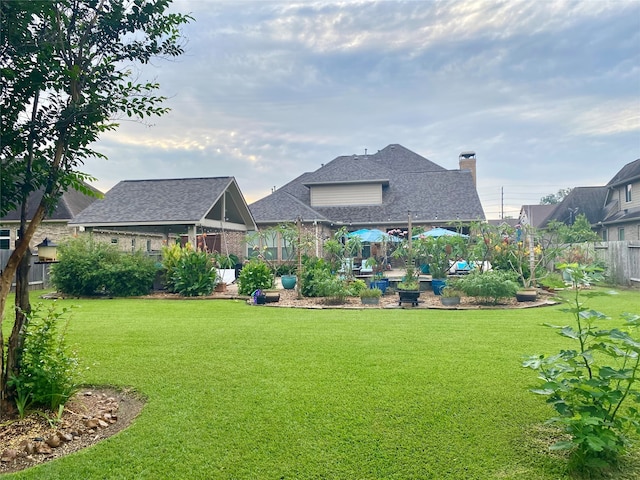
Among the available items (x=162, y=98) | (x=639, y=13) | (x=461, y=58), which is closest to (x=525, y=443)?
(x=162, y=98)

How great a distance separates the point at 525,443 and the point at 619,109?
1491 cm

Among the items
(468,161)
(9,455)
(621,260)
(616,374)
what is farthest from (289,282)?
(468,161)

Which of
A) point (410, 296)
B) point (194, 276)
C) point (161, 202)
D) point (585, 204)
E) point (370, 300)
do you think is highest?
point (585, 204)

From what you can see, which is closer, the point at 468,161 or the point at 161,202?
the point at 161,202

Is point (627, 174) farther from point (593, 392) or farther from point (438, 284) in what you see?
point (593, 392)

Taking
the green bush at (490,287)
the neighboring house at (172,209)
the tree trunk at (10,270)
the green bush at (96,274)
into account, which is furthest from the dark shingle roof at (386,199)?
the tree trunk at (10,270)

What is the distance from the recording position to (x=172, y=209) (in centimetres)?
1593

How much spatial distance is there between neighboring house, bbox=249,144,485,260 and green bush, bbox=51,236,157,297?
9.00 meters

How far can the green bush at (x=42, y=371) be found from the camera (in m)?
3.52

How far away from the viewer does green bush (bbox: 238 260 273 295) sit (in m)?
12.1

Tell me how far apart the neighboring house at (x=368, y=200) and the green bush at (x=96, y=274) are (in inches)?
354

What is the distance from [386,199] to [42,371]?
2122 cm

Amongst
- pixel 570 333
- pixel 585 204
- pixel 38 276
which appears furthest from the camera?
pixel 585 204

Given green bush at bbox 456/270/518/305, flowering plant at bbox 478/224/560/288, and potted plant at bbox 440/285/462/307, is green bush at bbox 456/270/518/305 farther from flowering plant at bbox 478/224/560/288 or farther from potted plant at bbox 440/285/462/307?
flowering plant at bbox 478/224/560/288
